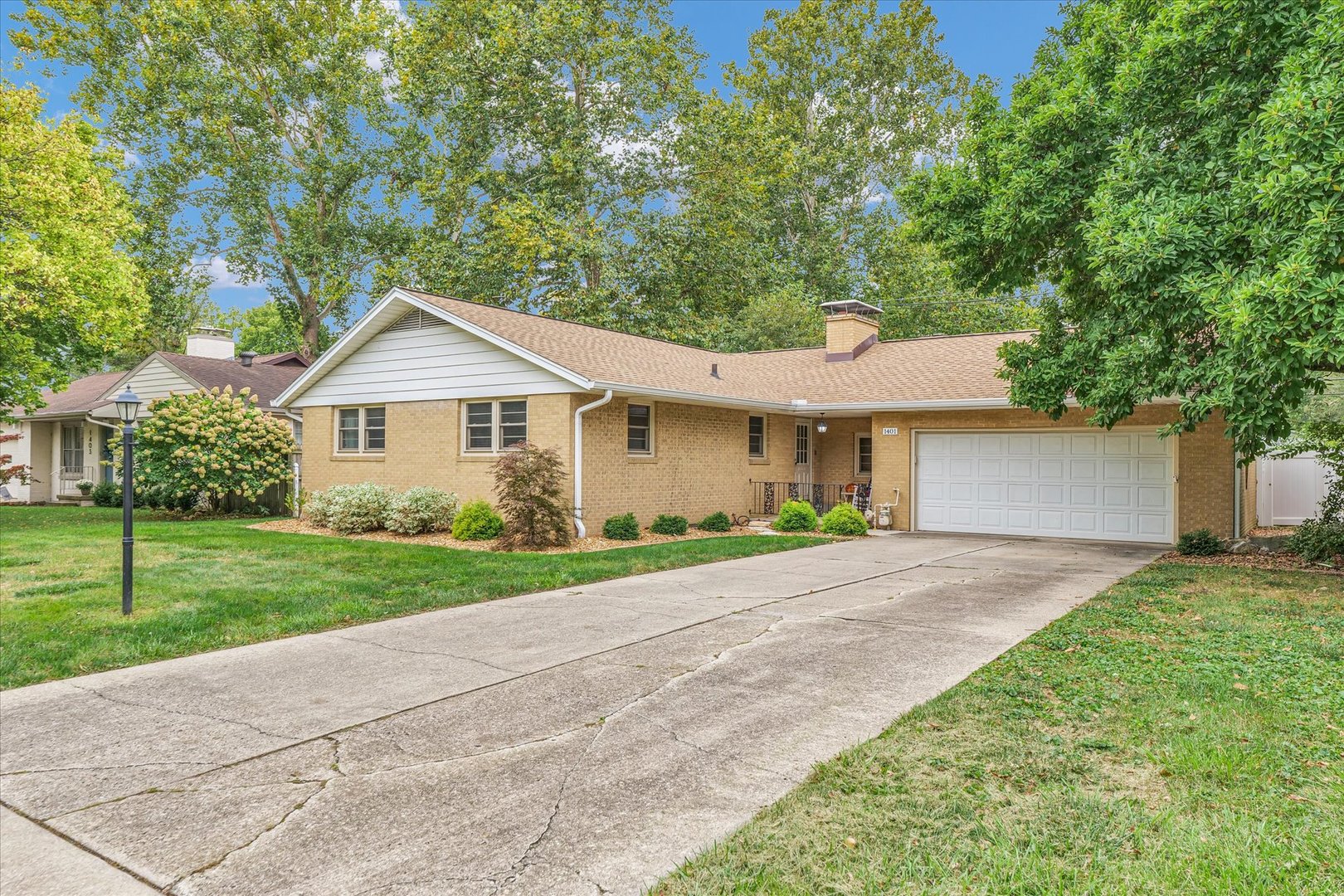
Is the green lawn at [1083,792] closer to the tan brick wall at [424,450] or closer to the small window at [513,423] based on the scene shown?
the tan brick wall at [424,450]

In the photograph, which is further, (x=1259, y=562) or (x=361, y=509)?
(x=361, y=509)

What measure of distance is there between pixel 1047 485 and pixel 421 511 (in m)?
12.1

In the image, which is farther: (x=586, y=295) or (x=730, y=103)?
(x=730, y=103)

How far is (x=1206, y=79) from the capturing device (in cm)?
983

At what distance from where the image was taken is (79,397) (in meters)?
27.1

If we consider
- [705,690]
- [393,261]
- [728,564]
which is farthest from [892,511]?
[393,261]

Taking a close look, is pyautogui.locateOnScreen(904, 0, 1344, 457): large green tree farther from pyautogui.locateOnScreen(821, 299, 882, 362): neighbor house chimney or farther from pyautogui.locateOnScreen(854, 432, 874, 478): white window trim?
pyautogui.locateOnScreen(821, 299, 882, 362): neighbor house chimney

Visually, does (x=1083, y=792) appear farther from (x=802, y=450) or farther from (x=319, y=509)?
(x=802, y=450)

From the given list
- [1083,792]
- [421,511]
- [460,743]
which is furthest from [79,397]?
[1083,792]

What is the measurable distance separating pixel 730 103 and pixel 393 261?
1452cm

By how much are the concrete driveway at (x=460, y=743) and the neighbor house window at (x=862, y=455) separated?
12.6 m

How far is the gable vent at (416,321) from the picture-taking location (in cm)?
1616

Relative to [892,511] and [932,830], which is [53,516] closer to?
[892,511]

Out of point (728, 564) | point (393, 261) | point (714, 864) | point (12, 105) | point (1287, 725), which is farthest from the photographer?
point (393, 261)
